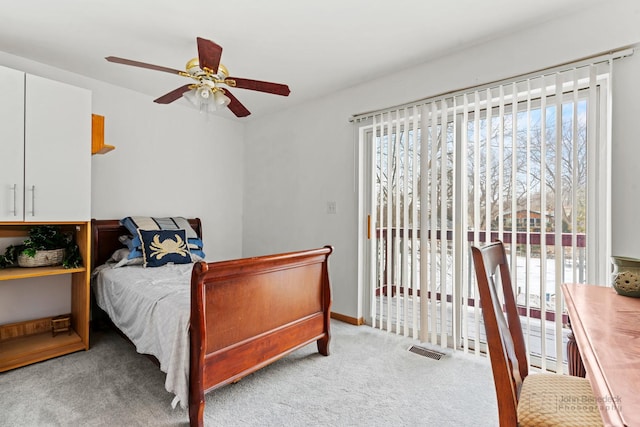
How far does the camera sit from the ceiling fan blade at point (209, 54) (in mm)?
1794

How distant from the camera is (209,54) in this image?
6.24ft

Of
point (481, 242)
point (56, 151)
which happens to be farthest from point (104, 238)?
point (481, 242)

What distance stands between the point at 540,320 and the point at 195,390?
7.34 ft

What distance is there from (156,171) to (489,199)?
11.0 ft

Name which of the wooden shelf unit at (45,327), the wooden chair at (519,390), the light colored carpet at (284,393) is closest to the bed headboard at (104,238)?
the wooden shelf unit at (45,327)

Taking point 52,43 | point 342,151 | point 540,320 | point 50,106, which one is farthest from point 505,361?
point 52,43

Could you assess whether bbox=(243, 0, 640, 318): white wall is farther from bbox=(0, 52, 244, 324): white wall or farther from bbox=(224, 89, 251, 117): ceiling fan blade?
bbox=(224, 89, 251, 117): ceiling fan blade

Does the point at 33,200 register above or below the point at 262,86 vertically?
below

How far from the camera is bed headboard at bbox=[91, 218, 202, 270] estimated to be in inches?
120

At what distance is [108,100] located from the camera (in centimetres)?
320

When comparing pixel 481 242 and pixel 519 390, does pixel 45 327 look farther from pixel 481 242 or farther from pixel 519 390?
pixel 481 242

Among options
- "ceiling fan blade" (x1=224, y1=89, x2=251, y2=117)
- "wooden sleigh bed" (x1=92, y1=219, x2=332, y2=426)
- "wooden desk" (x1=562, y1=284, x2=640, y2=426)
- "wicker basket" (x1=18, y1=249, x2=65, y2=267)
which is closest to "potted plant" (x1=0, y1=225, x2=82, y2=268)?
"wicker basket" (x1=18, y1=249, x2=65, y2=267)

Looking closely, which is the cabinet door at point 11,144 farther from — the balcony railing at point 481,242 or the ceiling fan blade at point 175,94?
the balcony railing at point 481,242

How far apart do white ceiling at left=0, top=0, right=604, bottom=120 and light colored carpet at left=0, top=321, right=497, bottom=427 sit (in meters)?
2.43
